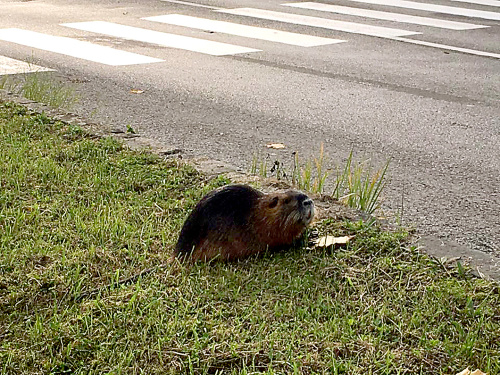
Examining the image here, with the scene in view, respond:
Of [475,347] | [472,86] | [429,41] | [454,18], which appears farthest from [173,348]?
[454,18]

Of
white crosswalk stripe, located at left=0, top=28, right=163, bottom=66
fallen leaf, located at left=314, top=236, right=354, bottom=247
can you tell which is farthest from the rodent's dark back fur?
white crosswalk stripe, located at left=0, top=28, right=163, bottom=66

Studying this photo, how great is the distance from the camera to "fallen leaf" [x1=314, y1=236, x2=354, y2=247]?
353 cm

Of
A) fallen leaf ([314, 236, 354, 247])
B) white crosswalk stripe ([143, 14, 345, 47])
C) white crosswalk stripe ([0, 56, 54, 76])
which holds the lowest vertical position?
white crosswalk stripe ([0, 56, 54, 76])

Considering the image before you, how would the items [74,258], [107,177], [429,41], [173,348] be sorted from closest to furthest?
[173,348], [74,258], [107,177], [429,41]

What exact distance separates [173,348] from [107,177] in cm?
188

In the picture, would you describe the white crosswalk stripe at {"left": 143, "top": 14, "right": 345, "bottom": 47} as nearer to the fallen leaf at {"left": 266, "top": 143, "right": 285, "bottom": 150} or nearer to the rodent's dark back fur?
the fallen leaf at {"left": 266, "top": 143, "right": 285, "bottom": 150}

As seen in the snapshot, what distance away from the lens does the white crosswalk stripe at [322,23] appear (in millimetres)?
10539

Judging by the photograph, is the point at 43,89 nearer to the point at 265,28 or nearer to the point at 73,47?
the point at 73,47

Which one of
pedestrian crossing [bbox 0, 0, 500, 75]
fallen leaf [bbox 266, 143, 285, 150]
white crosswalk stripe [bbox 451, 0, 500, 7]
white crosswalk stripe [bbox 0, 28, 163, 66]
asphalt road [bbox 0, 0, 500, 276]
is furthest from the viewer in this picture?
white crosswalk stripe [bbox 451, 0, 500, 7]

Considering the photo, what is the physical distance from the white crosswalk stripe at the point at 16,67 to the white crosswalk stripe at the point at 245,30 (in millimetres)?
3074

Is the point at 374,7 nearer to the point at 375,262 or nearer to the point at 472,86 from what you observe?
the point at 472,86

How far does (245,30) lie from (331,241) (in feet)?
24.7

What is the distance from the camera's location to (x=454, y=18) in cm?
1176

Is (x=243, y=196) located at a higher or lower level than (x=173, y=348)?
higher
